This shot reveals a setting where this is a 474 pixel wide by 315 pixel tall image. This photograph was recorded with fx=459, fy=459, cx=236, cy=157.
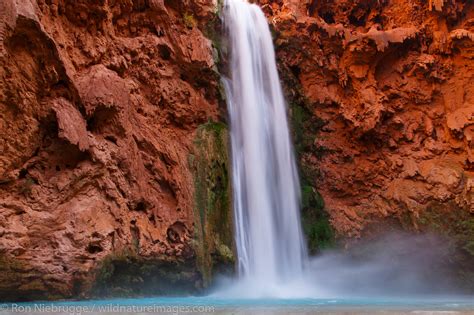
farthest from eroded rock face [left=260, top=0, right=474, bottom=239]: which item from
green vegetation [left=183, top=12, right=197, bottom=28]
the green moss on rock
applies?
the green moss on rock

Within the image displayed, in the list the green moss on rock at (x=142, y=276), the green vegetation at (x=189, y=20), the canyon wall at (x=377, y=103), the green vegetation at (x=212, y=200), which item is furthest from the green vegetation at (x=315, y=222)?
the green vegetation at (x=189, y=20)

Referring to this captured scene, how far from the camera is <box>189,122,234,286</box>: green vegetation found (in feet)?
28.9

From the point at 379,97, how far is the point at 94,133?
778 centimetres

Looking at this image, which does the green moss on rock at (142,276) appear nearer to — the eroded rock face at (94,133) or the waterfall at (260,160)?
the eroded rock face at (94,133)

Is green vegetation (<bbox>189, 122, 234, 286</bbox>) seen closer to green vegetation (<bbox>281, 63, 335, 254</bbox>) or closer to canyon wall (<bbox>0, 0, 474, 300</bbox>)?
canyon wall (<bbox>0, 0, 474, 300</bbox>)

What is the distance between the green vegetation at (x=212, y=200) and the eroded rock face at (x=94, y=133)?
7.3 inches

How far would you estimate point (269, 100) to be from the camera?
11.8m

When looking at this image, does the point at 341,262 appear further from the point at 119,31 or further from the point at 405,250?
the point at 119,31

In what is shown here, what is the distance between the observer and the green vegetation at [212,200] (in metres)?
8.80

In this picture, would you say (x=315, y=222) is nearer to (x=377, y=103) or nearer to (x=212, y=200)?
(x=377, y=103)

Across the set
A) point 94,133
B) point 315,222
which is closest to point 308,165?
point 315,222

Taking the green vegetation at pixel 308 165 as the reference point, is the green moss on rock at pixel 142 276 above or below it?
below

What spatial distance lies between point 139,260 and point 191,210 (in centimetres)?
147

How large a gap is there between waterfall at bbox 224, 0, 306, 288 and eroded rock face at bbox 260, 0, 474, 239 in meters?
0.83
